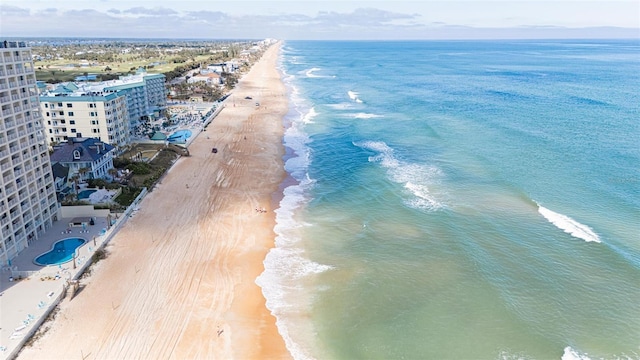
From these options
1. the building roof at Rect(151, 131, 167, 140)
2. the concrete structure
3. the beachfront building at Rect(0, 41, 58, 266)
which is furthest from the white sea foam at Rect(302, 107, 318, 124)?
the beachfront building at Rect(0, 41, 58, 266)

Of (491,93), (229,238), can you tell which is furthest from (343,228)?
(491,93)

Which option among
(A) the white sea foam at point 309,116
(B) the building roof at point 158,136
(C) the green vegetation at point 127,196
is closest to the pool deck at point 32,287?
(C) the green vegetation at point 127,196

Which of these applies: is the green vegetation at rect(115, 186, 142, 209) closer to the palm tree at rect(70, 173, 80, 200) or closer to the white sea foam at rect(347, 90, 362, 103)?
the palm tree at rect(70, 173, 80, 200)

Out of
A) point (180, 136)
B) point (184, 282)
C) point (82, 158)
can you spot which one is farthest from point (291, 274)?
point (180, 136)

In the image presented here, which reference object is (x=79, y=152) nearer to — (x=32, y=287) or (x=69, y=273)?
(x=69, y=273)

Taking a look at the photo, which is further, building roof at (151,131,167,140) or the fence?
building roof at (151,131,167,140)

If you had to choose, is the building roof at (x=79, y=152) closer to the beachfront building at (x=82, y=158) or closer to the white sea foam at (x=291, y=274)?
the beachfront building at (x=82, y=158)

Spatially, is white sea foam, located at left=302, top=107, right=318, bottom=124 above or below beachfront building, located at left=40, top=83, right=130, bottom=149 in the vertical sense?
below
